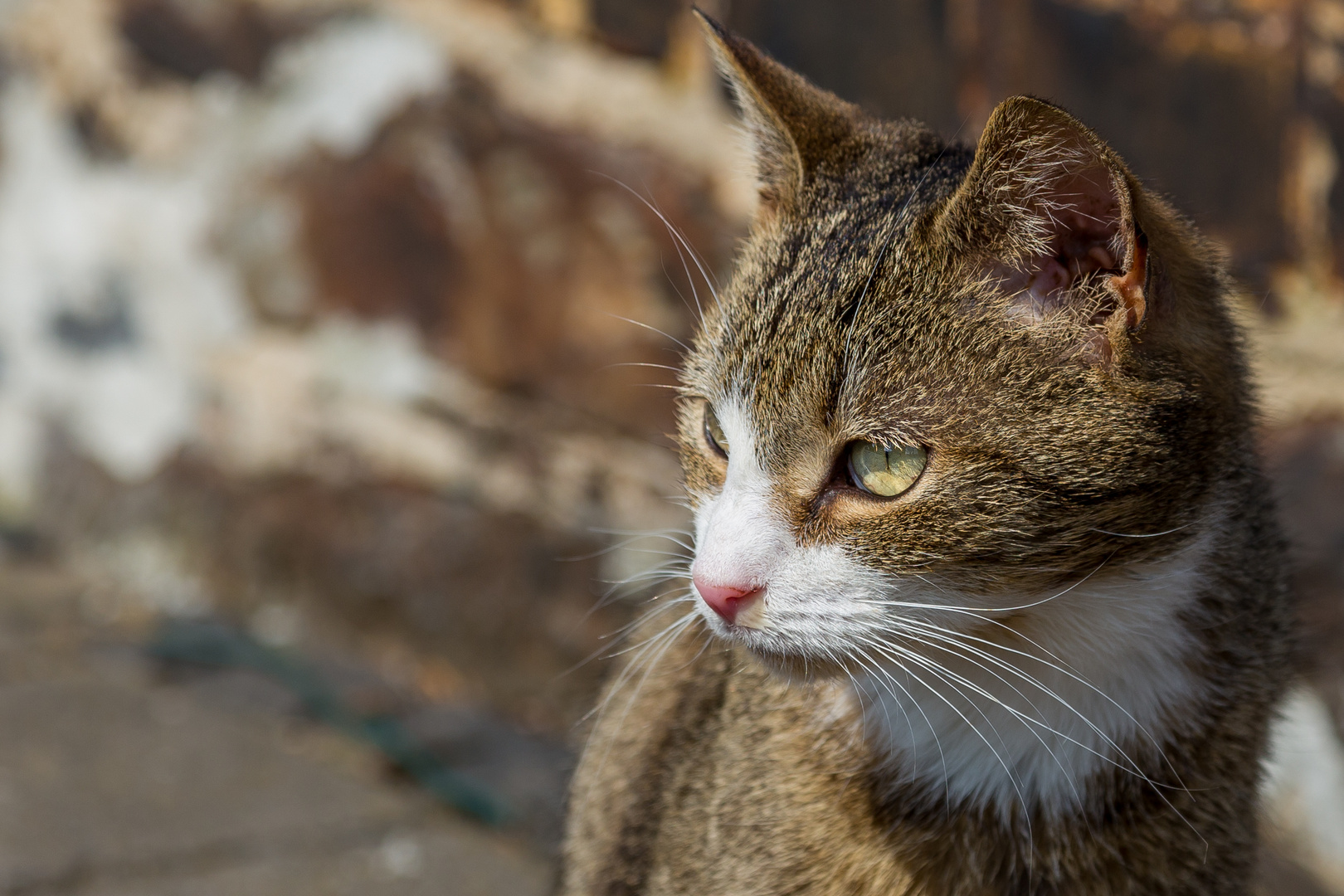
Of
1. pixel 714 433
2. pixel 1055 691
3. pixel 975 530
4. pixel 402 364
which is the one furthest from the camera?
pixel 402 364

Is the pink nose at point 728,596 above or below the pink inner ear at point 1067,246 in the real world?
below

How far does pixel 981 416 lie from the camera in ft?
4.50

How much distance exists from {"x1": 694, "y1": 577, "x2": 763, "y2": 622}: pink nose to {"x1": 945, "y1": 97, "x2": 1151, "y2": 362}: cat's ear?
43 centimetres

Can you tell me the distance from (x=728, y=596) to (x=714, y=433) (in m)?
0.31

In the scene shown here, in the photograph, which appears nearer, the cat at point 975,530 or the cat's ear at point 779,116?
the cat at point 975,530

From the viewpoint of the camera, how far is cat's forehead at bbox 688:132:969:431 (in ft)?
4.71

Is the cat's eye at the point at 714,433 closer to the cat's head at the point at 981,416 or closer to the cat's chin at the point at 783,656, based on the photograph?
the cat's head at the point at 981,416

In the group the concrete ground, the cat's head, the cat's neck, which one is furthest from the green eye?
the concrete ground

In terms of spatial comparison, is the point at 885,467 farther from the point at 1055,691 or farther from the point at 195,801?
the point at 195,801

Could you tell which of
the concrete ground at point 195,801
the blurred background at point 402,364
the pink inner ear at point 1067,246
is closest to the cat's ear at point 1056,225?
the pink inner ear at point 1067,246

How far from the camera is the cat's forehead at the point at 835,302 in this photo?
1435 millimetres

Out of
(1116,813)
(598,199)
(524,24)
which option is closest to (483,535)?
(598,199)

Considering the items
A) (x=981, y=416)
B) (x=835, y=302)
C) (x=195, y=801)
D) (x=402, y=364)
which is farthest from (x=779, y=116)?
(x=195, y=801)

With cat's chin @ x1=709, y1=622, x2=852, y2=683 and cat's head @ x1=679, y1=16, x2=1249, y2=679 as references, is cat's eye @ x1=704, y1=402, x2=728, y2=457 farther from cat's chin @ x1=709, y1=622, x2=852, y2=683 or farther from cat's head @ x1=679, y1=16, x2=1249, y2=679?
cat's chin @ x1=709, y1=622, x2=852, y2=683
